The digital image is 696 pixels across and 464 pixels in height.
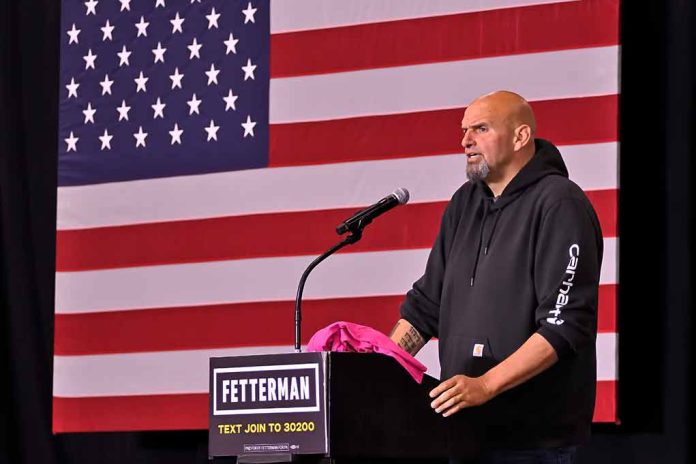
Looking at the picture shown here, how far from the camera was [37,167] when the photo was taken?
520 cm

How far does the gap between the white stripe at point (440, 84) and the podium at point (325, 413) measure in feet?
6.10

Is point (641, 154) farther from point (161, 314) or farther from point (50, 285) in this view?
point (50, 285)

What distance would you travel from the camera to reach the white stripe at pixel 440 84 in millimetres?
3961

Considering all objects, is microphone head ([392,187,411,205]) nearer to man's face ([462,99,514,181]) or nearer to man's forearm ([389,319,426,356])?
man's face ([462,99,514,181])

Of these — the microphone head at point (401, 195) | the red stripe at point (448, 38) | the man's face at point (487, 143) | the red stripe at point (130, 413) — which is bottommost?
the red stripe at point (130, 413)

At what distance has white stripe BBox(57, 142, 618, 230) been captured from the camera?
3.95 m

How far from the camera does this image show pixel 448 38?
14.0 feet

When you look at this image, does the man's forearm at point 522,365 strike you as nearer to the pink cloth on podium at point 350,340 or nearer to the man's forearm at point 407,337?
the pink cloth on podium at point 350,340

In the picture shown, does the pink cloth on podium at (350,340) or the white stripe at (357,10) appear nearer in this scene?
the pink cloth on podium at (350,340)

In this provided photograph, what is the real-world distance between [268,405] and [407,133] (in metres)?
2.09

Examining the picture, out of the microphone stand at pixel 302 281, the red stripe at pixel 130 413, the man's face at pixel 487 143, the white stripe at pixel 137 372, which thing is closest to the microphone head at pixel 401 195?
the microphone stand at pixel 302 281

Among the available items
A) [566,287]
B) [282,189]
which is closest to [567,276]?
[566,287]

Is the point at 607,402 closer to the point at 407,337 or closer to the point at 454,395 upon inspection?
the point at 407,337

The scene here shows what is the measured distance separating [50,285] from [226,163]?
1.07m
